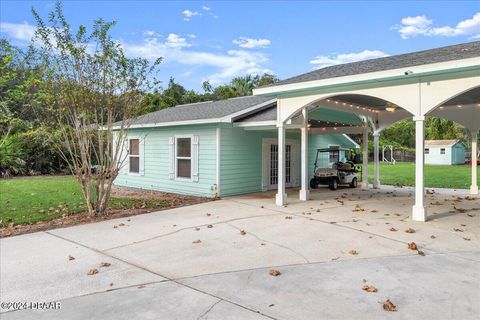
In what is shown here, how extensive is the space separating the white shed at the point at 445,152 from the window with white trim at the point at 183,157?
101ft

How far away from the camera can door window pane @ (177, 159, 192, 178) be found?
37.5ft

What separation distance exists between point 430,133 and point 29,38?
131 ft

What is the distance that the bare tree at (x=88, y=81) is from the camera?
7.19 m

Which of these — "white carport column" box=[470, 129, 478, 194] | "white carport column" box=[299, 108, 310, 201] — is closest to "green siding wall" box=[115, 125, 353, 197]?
"white carport column" box=[299, 108, 310, 201]

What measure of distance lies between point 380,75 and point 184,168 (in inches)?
272

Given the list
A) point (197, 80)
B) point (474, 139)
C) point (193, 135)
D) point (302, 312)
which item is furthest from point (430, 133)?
point (302, 312)

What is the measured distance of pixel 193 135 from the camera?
11.1m

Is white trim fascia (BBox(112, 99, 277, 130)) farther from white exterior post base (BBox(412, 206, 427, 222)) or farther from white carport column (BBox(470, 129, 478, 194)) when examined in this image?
white carport column (BBox(470, 129, 478, 194))

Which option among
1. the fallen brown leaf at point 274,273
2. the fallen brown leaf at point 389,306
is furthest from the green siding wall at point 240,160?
the fallen brown leaf at point 389,306

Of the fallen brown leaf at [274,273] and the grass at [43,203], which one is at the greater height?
the grass at [43,203]

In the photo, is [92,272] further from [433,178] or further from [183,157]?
[433,178]

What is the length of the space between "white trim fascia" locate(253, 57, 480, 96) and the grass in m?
4.41

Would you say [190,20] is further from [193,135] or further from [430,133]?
[430,133]

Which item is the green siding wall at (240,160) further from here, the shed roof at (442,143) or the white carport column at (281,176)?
the shed roof at (442,143)
